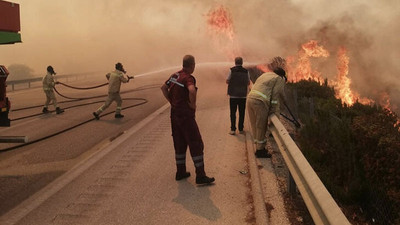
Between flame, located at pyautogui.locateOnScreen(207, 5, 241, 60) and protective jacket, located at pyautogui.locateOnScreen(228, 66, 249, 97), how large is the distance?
16.9 metres

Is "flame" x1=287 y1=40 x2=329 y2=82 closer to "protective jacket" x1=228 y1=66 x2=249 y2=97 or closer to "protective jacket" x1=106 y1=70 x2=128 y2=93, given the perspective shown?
"protective jacket" x1=106 y1=70 x2=128 y2=93

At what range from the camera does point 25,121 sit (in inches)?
383

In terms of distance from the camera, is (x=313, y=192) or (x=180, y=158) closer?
(x=313, y=192)

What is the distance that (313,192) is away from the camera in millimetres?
2670

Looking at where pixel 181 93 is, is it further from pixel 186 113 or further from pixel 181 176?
pixel 181 176

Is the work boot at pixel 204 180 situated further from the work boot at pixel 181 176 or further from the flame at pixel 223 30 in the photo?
the flame at pixel 223 30

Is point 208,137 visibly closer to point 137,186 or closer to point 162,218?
point 137,186

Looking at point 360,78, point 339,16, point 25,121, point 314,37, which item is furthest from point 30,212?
point 360,78

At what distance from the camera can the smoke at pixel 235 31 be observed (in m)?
21.9

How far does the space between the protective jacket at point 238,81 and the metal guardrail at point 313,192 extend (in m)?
3.18

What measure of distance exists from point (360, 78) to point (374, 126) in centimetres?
3750

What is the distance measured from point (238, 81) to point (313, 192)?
474cm

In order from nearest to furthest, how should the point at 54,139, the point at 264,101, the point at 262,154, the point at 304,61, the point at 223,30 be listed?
the point at 264,101 < the point at 262,154 < the point at 54,139 < the point at 304,61 < the point at 223,30

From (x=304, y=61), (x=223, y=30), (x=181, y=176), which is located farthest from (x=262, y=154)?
(x=223, y=30)
